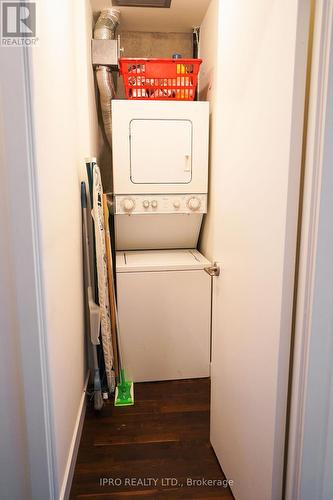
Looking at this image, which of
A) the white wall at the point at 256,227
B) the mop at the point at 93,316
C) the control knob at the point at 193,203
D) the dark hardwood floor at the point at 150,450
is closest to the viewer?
the white wall at the point at 256,227

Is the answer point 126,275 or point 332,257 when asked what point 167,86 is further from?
point 332,257

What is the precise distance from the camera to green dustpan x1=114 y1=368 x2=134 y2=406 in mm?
2182

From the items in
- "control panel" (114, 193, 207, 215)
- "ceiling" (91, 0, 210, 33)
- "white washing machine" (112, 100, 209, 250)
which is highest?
"ceiling" (91, 0, 210, 33)

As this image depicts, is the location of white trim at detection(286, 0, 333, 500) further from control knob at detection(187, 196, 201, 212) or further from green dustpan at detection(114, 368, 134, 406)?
control knob at detection(187, 196, 201, 212)

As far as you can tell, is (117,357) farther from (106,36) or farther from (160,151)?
(106,36)

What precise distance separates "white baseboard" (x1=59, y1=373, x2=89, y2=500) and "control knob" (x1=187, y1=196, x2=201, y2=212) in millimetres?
1379

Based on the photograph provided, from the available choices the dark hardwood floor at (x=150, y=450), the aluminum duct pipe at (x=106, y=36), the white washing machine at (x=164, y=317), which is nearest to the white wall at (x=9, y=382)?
the dark hardwood floor at (x=150, y=450)

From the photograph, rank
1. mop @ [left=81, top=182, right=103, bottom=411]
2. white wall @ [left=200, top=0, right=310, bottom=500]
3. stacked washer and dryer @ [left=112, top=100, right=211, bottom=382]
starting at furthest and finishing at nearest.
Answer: stacked washer and dryer @ [left=112, top=100, right=211, bottom=382], mop @ [left=81, top=182, right=103, bottom=411], white wall @ [left=200, top=0, right=310, bottom=500]

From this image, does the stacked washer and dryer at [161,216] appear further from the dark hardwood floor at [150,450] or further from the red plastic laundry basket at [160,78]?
the dark hardwood floor at [150,450]

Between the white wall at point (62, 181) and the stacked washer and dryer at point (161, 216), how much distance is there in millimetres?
325

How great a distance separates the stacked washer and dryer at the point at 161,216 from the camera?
2.28 metres

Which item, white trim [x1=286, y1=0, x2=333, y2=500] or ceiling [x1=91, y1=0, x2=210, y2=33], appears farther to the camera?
ceiling [x1=91, y1=0, x2=210, y2=33]

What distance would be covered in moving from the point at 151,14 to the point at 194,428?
2.79 m

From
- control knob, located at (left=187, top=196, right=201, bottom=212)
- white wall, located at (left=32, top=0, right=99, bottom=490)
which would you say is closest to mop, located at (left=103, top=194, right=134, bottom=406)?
white wall, located at (left=32, top=0, right=99, bottom=490)
